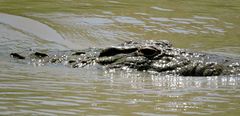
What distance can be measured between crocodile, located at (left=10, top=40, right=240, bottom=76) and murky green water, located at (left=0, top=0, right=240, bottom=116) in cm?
23

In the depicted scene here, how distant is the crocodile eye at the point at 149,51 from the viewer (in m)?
7.30

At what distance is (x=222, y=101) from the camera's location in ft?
16.3

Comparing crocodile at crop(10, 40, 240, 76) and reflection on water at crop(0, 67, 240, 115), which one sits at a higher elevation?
crocodile at crop(10, 40, 240, 76)

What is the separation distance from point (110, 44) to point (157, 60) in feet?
12.3

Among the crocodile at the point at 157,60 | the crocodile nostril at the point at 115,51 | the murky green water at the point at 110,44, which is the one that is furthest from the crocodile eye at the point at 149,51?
the murky green water at the point at 110,44

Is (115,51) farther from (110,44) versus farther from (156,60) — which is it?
(110,44)

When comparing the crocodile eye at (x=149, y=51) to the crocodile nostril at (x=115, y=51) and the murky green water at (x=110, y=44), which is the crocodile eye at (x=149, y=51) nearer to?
the crocodile nostril at (x=115, y=51)

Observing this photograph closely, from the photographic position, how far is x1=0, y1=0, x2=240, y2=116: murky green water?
4.58 m

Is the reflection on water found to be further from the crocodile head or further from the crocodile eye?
the crocodile eye

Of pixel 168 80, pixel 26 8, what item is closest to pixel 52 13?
pixel 26 8

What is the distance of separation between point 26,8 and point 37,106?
29.3 feet

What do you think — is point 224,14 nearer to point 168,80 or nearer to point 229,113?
point 168,80

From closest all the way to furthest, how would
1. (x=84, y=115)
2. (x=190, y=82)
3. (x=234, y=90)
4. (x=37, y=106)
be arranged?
1. (x=84, y=115)
2. (x=37, y=106)
3. (x=234, y=90)
4. (x=190, y=82)

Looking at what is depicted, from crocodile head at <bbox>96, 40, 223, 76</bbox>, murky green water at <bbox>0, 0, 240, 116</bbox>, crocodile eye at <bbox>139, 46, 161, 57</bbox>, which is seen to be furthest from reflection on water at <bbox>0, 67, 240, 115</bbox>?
crocodile eye at <bbox>139, 46, 161, 57</bbox>
